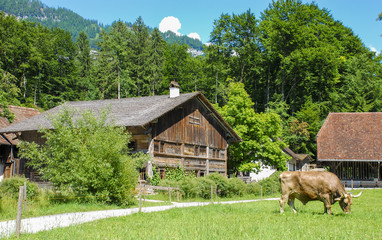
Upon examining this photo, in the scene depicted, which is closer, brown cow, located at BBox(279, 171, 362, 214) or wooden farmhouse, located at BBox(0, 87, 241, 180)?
brown cow, located at BBox(279, 171, 362, 214)

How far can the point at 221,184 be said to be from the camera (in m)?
28.8

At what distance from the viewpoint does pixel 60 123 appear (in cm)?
2177

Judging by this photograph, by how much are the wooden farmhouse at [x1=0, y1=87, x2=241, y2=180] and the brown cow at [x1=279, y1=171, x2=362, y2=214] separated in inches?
521

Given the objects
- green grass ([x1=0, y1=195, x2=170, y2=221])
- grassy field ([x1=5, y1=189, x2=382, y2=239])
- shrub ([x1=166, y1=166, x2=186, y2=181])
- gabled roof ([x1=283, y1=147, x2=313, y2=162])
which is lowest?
green grass ([x1=0, y1=195, x2=170, y2=221])

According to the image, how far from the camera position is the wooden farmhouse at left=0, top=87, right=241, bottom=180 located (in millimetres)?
29422

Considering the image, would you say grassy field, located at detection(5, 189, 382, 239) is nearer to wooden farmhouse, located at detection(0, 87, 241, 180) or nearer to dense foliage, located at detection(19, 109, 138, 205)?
dense foliage, located at detection(19, 109, 138, 205)

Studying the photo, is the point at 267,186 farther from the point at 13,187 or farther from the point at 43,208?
the point at 43,208

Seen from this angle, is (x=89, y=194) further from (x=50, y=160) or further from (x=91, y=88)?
(x=91, y=88)

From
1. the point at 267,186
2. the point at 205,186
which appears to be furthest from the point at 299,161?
the point at 205,186

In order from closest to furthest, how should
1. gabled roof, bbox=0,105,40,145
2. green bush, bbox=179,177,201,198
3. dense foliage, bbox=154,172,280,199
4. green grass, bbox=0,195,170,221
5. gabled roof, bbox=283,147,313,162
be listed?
1. green grass, bbox=0,195,170,221
2. green bush, bbox=179,177,201,198
3. dense foliage, bbox=154,172,280,199
4. gabled roof, bbox=0,105,40,145
5. gabled roof, bbox=283,147,313,162

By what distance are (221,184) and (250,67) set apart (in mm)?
37885

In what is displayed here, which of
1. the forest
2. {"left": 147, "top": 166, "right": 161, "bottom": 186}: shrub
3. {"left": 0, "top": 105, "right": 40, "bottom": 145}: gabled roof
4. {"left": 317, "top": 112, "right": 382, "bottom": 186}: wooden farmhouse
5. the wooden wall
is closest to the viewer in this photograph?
{"left": 147, "top": 166, "right": 161, "bottom": 186}: shrub

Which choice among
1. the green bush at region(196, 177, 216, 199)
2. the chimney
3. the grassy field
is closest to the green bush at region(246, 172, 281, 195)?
the green bush at region(196, 177, 216, 199)

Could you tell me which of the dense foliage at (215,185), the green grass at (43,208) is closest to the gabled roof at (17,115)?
the dense foliage at (215,185)
